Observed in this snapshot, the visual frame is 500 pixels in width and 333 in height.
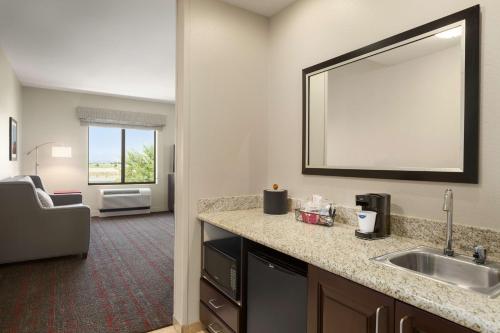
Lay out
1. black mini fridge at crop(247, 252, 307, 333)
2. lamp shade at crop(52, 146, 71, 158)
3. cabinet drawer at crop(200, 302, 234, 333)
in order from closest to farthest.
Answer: black mini fridge at crop(247, 252, 307, 333)
cabinet drawer at crop(200, 302, 234, 333)
lamp shade at crop(52, 146, 71, 158)

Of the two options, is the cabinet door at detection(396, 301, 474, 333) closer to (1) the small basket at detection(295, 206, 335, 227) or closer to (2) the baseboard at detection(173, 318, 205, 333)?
(1) the small basket at detection(295, 206, 335, 227)

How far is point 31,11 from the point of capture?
9.33ft

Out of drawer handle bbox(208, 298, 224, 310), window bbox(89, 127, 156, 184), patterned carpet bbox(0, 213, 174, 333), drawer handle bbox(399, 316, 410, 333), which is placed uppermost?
window bbox(89, 127, 156, 184)

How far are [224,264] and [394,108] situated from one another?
51.8 inches

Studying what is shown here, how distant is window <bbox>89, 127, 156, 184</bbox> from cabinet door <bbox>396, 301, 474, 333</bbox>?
21.3 ft

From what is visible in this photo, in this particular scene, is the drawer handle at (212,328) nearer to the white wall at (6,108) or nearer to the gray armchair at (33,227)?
the gray armchair at (33,227)

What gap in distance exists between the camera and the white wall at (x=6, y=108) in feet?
12.9

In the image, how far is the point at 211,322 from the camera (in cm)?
197

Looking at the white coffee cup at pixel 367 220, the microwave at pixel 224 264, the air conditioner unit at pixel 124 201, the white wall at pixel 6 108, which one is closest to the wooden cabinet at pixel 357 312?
the white coffee cup at pixel 367 220

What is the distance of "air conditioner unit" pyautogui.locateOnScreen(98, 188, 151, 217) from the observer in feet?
19.8

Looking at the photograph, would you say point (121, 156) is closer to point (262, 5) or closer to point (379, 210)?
point (262, 5)

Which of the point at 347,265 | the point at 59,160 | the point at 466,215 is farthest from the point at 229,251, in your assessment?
the point at 59,160

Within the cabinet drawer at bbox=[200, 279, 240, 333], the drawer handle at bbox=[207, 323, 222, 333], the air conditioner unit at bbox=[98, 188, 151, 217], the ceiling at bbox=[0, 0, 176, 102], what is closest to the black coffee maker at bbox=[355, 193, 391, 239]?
the cabinet drawer at bbox=[200, 279, 240, 333]

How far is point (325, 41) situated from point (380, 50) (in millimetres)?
444
